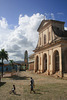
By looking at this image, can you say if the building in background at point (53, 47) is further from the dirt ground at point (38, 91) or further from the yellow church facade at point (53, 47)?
the dirt ground at point (38, 91)

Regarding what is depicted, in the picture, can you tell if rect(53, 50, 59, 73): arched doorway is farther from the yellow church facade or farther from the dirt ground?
the dirt ground

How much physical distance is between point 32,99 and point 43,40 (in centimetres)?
2376

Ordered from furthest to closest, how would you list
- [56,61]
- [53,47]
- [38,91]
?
[56,61] → [53,47] → [38,91]

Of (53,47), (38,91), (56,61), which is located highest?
(53,47)

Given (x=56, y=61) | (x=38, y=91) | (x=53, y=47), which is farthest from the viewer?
(x=56, y=61)

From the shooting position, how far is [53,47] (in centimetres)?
2520

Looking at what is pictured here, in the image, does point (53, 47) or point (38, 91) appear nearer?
point (38, 91)

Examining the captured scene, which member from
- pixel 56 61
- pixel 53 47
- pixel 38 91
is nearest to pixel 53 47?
pixel 53 47

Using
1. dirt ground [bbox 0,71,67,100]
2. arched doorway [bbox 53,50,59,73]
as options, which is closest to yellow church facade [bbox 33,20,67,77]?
arched doorway [bbox 53,50,59,73]

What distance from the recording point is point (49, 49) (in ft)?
88.5

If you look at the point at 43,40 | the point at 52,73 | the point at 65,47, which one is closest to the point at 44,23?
the point at 43,40

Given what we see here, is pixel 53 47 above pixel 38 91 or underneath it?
above

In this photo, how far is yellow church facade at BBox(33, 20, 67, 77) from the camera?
878 inches

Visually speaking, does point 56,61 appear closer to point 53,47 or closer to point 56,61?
point 56,61
